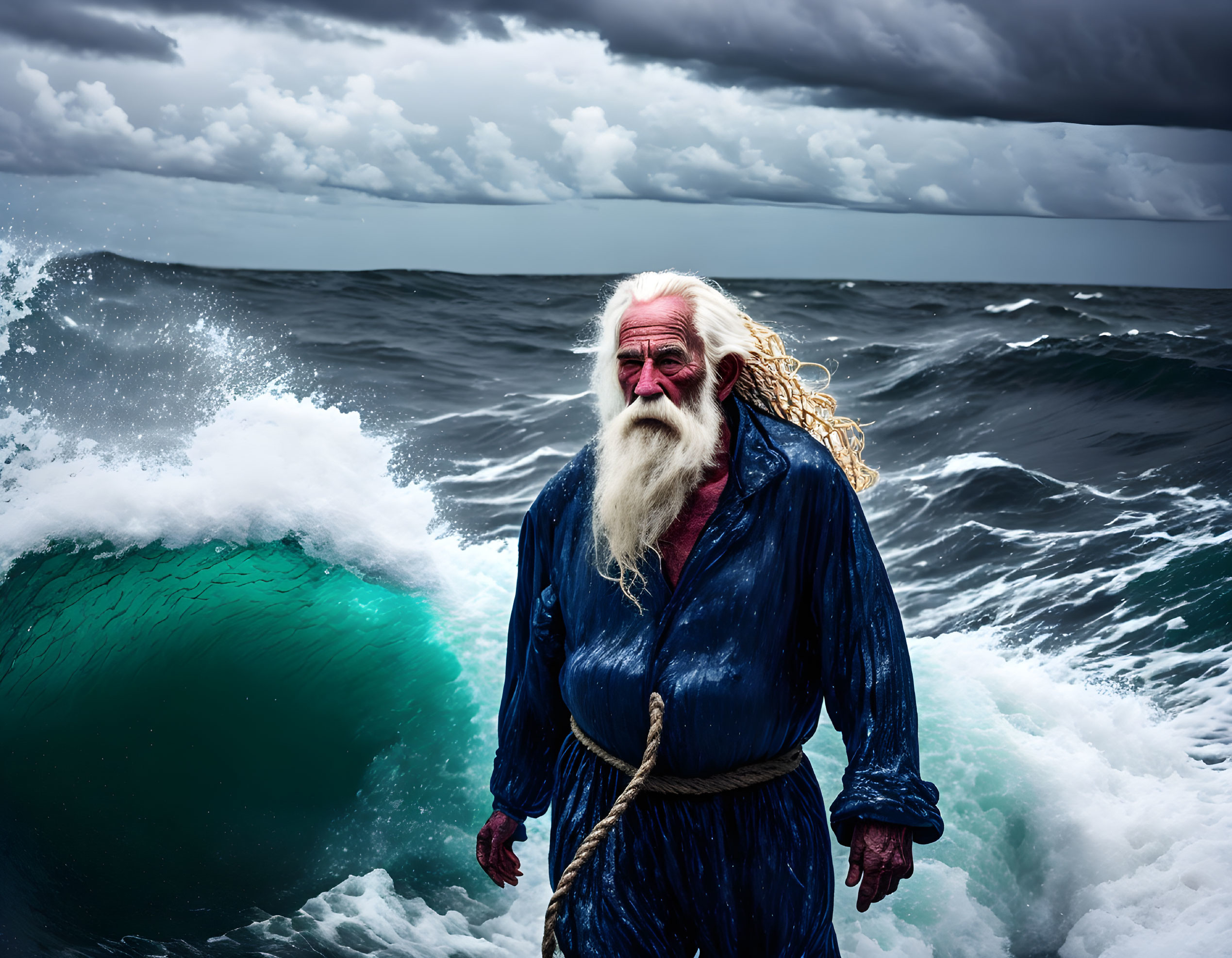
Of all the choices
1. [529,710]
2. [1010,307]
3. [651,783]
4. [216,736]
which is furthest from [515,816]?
[1010,307]

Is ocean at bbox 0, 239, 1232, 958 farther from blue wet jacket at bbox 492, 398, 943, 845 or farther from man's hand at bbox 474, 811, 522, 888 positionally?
blue wet jacket at bbox 492, 398, 943, 845

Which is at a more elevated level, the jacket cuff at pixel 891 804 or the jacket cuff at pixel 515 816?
the jacket cuff at pixel 891 804

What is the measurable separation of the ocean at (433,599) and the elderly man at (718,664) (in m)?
1.21

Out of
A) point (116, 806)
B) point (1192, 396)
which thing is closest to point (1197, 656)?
point (1192, 396)

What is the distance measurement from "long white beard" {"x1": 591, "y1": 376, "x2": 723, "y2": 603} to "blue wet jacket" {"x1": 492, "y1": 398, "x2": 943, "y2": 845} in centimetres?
3

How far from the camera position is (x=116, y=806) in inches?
121

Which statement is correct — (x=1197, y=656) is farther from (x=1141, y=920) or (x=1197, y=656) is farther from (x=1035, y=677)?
(x=1141, y=920)

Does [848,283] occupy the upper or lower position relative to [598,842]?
upper

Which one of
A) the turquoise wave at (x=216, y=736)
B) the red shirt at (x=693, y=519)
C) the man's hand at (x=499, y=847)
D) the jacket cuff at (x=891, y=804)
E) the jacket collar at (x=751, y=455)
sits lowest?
the turquoise wave at (x=216, y=736)

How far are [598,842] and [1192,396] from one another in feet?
13.5

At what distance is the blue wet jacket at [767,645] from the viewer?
133 cm

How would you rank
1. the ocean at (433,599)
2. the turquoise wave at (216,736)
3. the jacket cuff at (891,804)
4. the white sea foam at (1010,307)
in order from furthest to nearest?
the white sea foam at (1010,307)
the turquoise wave at (216,736)
the ocean at (433,599)
the jacket cuff at (891,804)

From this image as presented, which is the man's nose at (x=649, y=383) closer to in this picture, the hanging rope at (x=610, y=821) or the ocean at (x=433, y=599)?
the hanging rope at (x=610, y=821)

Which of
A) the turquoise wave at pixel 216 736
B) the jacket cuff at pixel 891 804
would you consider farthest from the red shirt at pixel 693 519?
the turquoise wave at pixel 216 736
